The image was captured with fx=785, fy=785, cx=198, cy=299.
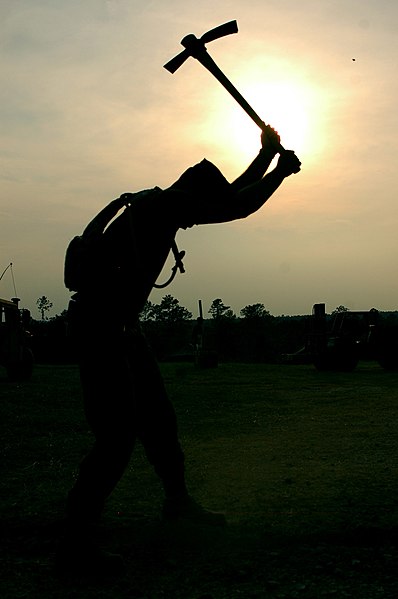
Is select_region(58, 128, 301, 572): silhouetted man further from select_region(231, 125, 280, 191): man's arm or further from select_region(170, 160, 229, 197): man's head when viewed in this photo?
select_region(231, 125, 280, 191): man's arm

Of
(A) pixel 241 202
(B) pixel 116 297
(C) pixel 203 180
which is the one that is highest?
(C) pixel 203 180

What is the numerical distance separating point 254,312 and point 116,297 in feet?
216

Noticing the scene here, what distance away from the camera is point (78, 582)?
3.64 m

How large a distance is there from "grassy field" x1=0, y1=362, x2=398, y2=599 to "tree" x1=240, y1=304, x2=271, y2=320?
185 ft

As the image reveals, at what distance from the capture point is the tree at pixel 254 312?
220 ft

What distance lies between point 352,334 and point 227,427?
15448 mm

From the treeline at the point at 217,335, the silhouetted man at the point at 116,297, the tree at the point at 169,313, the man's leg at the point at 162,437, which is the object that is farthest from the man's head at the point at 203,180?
the tree at the point at 169,313

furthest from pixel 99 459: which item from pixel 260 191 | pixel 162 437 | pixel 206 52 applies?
pixel 206 52

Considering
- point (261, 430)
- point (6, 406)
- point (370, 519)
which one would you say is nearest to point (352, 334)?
point (6, 406)

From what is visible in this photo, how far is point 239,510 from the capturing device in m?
4.97

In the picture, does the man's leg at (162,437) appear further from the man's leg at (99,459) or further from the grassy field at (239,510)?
the man's leg at (99,459)

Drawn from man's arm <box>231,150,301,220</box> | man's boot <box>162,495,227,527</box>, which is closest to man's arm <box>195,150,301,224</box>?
man's arm <box>231,150,301,220</box>

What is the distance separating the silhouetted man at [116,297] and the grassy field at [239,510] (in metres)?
0.38

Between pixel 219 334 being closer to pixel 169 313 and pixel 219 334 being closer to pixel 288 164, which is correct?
pixel 169 313
